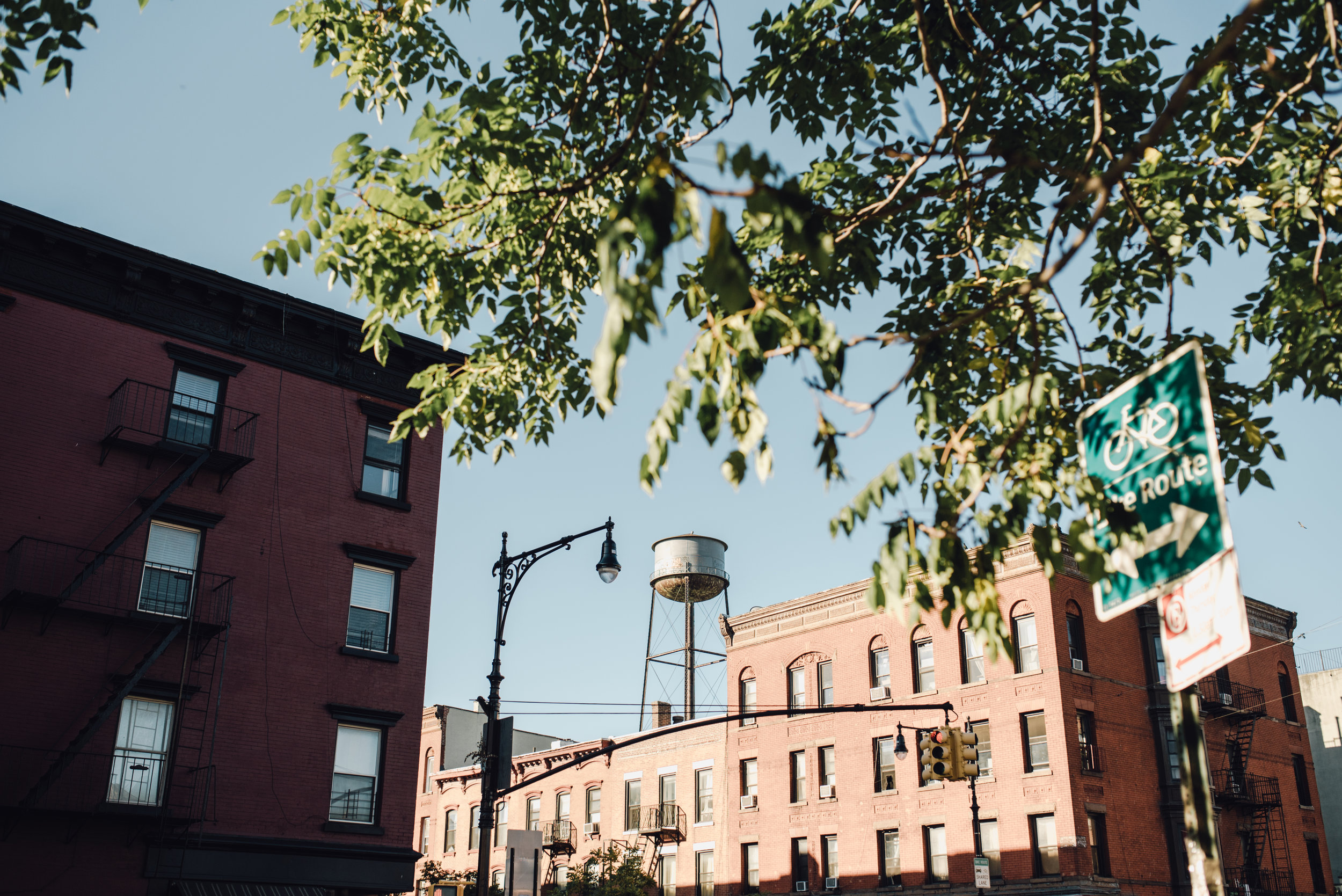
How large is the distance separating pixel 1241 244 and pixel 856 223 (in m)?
4.14

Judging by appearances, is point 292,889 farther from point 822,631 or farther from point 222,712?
point 822,631

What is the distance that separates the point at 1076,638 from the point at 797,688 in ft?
37.8

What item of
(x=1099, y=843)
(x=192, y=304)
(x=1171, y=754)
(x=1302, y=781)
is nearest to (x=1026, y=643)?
(x=1099, y=843)

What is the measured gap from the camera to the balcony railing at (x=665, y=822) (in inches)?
1812

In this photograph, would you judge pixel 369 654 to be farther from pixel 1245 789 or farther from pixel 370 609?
pixel 1245 789

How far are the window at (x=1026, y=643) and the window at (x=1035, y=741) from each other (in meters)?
1.61

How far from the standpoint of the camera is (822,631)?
4372cm

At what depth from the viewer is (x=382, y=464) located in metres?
25.3

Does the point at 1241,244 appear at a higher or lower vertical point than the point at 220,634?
higher

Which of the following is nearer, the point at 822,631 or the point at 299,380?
the point at 299,380

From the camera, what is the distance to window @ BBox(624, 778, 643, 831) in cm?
4841

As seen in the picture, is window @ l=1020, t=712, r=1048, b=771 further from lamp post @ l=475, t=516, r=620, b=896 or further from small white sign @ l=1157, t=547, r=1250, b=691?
small white sign @ l=1157, t=547, r=1250, b=691

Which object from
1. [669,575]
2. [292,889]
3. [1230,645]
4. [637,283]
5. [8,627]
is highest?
[669,575]

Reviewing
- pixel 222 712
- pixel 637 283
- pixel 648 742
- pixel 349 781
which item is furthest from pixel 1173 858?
pixel 637 283
